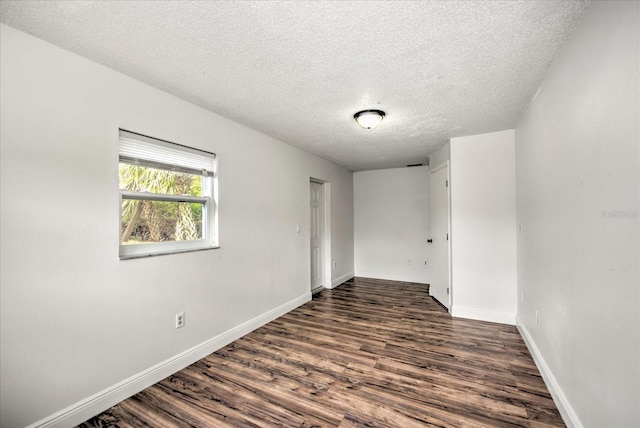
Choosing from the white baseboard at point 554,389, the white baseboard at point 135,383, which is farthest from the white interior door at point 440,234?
the white baseboard at point 135,383

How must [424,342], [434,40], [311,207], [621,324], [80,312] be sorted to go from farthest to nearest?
1. [311,207]
2. [424,342]
3. [80,312]
4. [434,40]
5. [621,324]

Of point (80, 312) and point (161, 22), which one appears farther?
point (80, 312)

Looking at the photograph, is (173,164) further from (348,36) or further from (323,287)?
(323,287)

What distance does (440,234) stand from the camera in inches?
165

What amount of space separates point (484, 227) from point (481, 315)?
1144mm

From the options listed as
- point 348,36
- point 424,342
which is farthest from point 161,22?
point 424,342

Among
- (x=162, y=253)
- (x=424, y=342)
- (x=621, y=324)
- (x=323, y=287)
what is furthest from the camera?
(x=323, y=287)

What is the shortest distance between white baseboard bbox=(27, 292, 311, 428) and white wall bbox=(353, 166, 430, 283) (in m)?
3.41

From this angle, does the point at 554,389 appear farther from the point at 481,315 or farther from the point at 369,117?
the point at 369,117

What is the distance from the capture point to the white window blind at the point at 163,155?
6.87 feet

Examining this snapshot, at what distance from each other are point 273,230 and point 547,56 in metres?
3.07

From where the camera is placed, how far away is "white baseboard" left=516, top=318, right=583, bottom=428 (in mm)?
1635

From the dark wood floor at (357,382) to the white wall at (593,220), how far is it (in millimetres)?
365

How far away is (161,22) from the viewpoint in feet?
4.84
